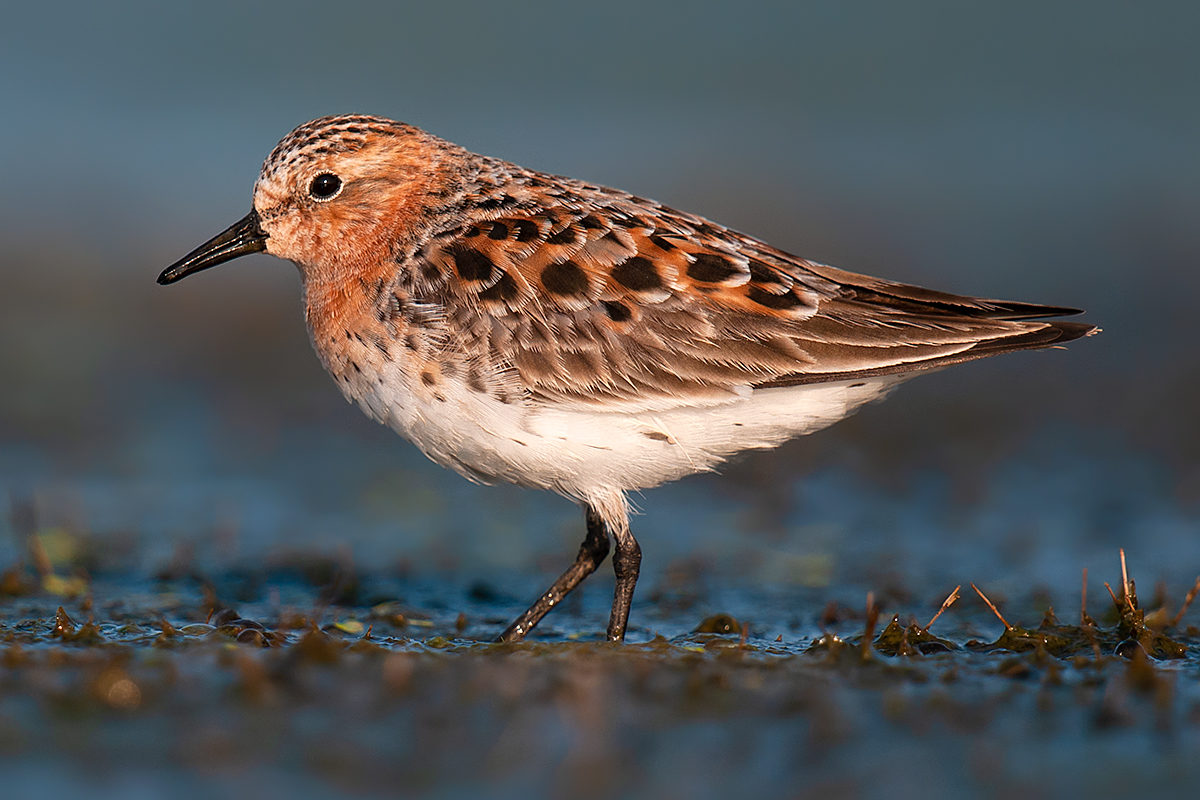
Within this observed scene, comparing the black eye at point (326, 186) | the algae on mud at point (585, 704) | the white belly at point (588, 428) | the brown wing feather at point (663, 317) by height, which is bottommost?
the algae on mud at point (585, 704)

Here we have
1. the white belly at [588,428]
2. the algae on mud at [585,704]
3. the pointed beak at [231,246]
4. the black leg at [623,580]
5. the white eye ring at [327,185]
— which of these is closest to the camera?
the algae on mud at [585,704]

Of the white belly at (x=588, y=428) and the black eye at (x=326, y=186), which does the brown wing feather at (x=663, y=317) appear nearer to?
the white belly at (x=588, y=428)

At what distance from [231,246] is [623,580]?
2.50 meters

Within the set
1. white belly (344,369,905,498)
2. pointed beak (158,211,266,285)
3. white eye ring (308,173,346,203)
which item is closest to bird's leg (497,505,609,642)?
white belly (344,369,905,498)

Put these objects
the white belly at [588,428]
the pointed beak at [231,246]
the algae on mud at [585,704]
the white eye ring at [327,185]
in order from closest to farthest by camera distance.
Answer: the algae on mud at [585,704]
the white belly at [588,428]
the white eye ring at [327,185]
the pointed beak at [231,246]

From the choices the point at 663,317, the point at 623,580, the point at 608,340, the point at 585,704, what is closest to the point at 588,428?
the point at 608,340

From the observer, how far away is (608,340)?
6188mm

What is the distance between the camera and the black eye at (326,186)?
677 centimetres

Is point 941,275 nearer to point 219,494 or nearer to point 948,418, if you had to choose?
point 948,418

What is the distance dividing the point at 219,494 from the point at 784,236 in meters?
7.39

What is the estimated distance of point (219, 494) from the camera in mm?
9195

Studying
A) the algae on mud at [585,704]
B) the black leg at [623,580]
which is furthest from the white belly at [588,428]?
the algae on mud at [585,704]

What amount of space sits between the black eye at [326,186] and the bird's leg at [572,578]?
1919 millimetres

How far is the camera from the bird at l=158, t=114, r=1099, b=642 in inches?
240
